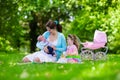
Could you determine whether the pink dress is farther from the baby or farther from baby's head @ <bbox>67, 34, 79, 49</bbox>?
the baby

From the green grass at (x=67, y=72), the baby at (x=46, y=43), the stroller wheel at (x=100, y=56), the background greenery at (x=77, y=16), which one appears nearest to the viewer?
the green grass at (x=67, y=72)

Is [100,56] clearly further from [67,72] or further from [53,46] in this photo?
[67,72]

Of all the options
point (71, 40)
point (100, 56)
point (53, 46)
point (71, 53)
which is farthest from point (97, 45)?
point (53, 46)

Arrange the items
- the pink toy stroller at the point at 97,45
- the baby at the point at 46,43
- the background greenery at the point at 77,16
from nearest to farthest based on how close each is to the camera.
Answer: the baby at the point at 46,43, the pink toy stroller at the point at 97,45, the background greenery at the point at 77,16

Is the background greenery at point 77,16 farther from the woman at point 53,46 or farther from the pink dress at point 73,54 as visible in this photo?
the woman at point 53,46

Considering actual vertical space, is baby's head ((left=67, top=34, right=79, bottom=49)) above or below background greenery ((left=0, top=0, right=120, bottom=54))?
above

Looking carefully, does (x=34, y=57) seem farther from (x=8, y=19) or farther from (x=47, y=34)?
(x=8, y=19)

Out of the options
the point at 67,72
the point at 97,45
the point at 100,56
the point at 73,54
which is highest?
the point at 67,72

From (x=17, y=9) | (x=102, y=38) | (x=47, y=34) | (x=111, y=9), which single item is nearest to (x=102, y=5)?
(x=111, y=9)

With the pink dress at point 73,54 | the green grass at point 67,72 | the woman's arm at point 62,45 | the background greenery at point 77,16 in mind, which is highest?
the green grass at point 67,72

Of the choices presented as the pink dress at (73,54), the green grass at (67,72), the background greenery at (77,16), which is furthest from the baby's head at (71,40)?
the background greenery at (77,16)

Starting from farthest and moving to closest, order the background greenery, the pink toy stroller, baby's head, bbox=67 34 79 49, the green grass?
the background greenery
the pink toy stroller
baby's head, bbox=67 34 79 49
the green grass

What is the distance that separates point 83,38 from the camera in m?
38.0

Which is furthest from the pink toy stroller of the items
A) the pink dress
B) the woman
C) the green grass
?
the green grass
